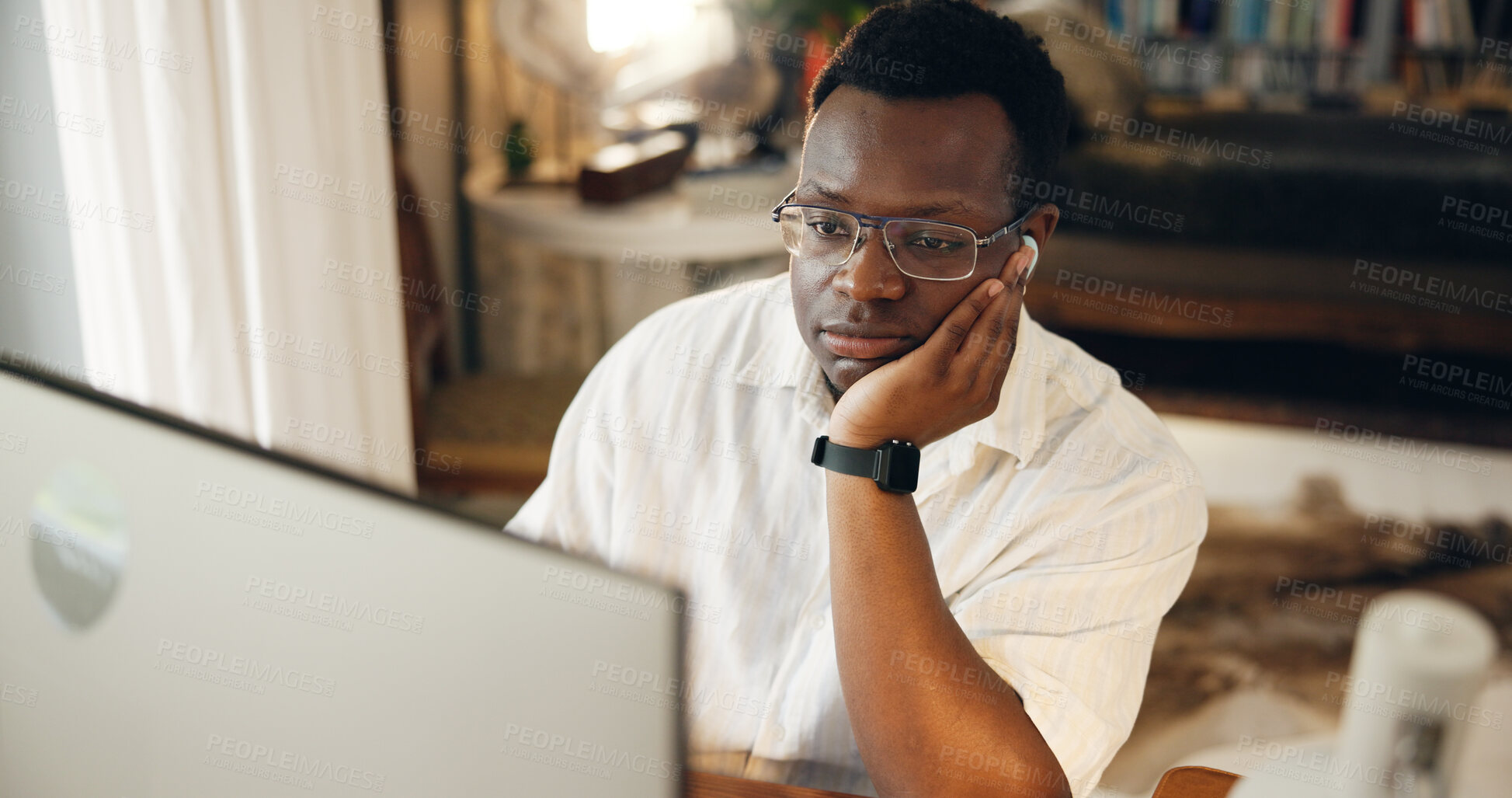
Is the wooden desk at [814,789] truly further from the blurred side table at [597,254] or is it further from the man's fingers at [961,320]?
the blurred side table at [597,254]

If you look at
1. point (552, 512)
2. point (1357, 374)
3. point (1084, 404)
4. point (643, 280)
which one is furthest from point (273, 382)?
point (1357, 374)

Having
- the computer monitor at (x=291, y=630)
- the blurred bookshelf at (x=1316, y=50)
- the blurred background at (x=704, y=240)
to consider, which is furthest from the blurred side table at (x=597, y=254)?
the blurred bookshelf at (x=1316, y=50)

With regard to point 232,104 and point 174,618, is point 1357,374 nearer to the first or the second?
point 232,104

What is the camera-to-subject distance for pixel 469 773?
14.2 inches

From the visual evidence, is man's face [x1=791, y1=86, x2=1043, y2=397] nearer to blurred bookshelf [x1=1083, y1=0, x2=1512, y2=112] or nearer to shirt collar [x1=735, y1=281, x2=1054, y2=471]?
shirt collar [x1=735, y1=281, x2=1054, y2=471]

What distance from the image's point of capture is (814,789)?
2.31ft

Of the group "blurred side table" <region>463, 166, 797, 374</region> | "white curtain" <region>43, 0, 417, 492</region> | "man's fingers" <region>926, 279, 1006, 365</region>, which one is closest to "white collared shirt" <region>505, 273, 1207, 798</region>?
"man's fingers" <region>926, 279, 1006, 365</region>

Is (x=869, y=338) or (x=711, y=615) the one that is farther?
(x=711, y=615)

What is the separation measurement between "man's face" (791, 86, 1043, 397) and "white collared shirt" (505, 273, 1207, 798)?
12cm

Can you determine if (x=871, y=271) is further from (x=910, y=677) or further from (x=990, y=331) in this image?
(x=910, y=677)

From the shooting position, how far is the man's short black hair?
850 mm

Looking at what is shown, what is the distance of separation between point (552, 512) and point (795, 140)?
2.19m

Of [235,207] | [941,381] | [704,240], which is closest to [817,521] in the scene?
[941,381]

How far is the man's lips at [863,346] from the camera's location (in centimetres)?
91
